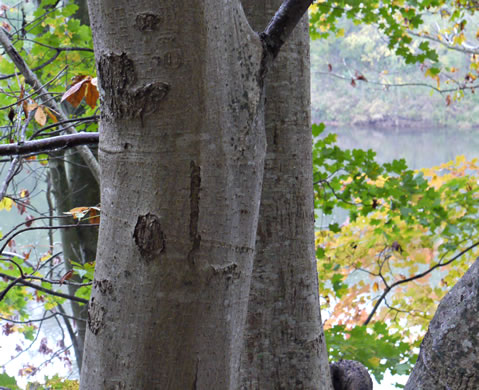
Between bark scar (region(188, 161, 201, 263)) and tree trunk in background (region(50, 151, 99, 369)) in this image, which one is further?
tree trunk in background (region(50, 151, 99, 369))

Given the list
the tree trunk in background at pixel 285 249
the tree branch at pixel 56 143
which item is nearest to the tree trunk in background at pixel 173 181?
the tree branch at pixel 56 143

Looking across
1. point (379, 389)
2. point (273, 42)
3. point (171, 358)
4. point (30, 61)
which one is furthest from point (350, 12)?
point (379, 389)

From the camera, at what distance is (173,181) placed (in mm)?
639

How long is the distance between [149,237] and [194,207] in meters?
0.07

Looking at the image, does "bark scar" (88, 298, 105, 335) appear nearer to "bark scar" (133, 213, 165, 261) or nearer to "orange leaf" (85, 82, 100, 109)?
"bark scar" (133, 213, 165, 261)

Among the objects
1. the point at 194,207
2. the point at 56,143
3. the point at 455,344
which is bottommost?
the point at 455,344

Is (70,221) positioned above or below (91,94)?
above

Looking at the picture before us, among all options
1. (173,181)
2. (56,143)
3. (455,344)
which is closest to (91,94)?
(56,143)

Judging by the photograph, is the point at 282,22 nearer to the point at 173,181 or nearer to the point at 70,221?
the point at 173,181

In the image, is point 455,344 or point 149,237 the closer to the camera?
point 149,237

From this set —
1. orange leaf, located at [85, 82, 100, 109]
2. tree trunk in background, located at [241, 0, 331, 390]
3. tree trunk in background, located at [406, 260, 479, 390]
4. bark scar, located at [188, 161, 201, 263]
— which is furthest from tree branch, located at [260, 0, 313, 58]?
orange leaf, located at [85, 82, 100, 109]

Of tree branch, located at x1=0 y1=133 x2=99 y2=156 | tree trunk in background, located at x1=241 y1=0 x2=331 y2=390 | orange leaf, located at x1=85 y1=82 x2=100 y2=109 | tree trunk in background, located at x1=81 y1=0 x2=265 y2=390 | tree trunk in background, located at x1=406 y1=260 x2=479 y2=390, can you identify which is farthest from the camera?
orange leaf, located at x1=85 y1=82 x2=100 y2=109

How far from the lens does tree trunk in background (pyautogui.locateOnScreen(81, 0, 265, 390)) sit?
0.64 m

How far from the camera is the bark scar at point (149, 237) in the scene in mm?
639
